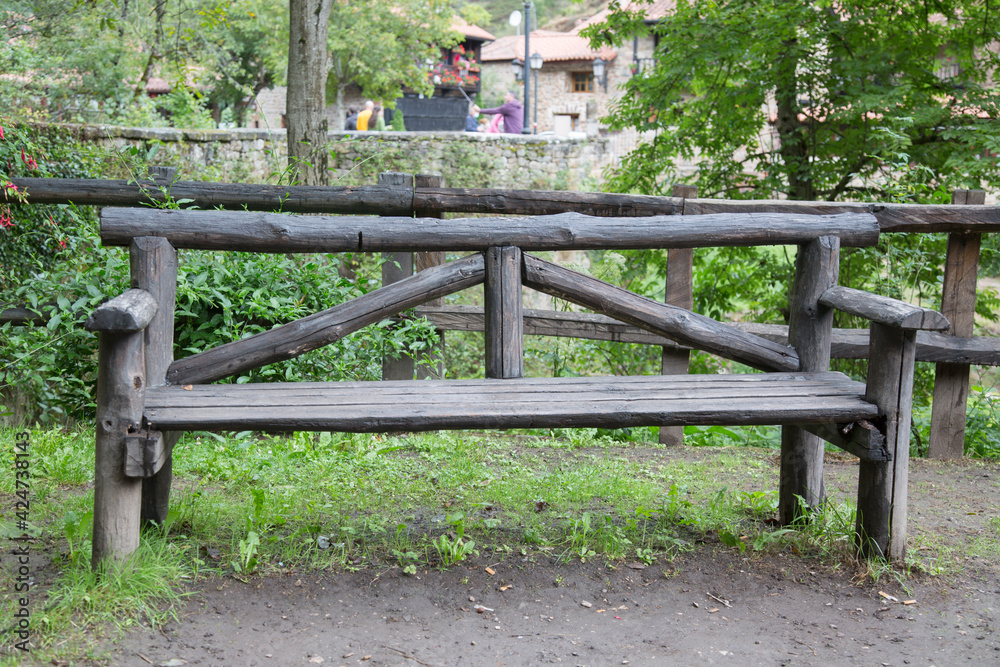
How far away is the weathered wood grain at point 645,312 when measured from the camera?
2777mm

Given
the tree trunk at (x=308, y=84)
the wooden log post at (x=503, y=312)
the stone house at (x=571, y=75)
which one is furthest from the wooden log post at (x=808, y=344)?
the stone house at (x=571, y=75)

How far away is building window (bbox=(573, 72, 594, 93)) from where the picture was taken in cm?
3500

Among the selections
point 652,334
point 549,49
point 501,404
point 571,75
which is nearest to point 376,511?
point 501,404

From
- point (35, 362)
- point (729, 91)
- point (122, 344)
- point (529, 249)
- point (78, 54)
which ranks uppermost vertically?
point (78, 54)

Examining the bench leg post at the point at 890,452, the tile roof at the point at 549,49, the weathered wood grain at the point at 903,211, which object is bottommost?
the bench leg post at the point at 890,452

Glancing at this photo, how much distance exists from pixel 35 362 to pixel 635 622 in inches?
127

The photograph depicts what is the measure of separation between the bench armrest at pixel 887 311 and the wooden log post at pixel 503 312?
1.12 m

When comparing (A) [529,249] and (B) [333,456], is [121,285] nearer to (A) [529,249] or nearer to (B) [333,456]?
(B) [333,456]

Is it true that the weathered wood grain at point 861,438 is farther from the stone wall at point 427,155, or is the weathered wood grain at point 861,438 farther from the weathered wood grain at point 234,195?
the stone wall at point 427,155

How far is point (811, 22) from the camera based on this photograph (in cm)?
591

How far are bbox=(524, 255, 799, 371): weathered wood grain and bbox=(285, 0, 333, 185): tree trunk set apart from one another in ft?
9.75

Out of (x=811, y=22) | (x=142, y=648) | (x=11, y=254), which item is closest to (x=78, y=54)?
(x=11, y=254)

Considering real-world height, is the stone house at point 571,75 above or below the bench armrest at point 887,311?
above

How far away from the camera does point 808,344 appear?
2934 millimetres
